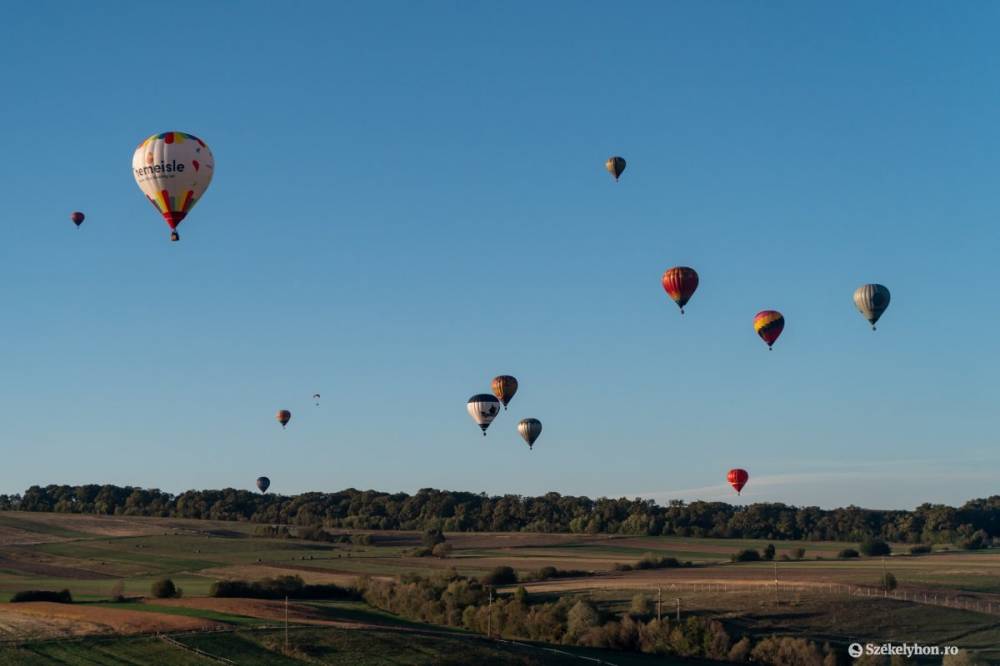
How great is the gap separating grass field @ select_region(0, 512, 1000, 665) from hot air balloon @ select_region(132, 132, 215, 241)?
1825 cm

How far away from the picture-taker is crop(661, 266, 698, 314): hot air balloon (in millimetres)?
68312

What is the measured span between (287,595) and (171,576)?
16.3m

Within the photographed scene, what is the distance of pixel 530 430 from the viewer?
88.8 m

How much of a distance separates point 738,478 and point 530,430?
50.8 ft

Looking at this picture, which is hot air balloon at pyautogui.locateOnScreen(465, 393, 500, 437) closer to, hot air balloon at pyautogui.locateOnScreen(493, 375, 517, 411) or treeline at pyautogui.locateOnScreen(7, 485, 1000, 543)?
hot air balloon at pyautogui.locateOnScreen(493, 375, 517, 411)

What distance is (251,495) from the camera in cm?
15925

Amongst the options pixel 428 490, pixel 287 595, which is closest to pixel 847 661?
pixel 287 595

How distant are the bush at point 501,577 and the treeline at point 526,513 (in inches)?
1812

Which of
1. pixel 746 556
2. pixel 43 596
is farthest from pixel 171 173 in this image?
pixel 746 556

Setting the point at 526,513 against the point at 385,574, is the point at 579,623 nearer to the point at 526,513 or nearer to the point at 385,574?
the point at 385,574

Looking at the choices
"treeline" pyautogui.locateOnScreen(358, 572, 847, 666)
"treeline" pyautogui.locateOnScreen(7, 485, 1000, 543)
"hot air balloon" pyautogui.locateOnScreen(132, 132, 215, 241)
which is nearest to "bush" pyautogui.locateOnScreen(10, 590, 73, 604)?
"treeline" pyautogui.locateOnScreen(358, 572, 847, 666)

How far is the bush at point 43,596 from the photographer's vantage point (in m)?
61.1

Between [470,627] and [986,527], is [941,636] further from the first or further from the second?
[986,527]

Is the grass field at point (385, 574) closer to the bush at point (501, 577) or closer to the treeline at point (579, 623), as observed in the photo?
the treeline at point (579, 623)
